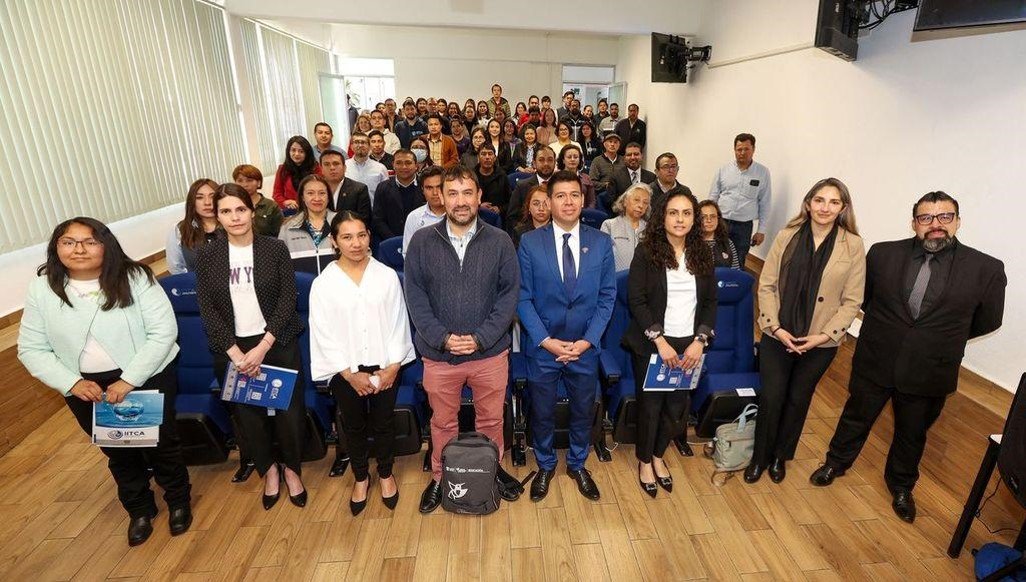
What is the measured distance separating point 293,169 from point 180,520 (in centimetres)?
292

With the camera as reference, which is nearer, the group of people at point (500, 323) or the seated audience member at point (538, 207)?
the group of people at point (500, 323)

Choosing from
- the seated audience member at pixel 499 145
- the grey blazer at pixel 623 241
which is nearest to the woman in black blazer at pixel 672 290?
the grey blazer at pixel 623 241

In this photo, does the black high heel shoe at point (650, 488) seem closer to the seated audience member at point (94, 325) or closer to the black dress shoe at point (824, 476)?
the black dress shoe at point (824, 476)

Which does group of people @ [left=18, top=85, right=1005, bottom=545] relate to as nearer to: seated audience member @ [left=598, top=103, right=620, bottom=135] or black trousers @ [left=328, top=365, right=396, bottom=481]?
black trousers @ [left=328, top=365, right=396, bottom=481]

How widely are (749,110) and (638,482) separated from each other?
4908mm

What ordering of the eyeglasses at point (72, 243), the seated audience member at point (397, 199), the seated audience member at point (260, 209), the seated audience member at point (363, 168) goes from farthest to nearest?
the seated audience member at point (363, 168), the seated audience member at point (397, 199), the seated audience member at point (260, 209), the eyeglasses at point (72, 243)

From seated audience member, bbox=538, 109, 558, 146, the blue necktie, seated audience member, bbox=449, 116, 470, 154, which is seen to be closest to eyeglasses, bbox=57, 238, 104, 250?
the blue necktie

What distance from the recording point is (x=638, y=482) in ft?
9.15

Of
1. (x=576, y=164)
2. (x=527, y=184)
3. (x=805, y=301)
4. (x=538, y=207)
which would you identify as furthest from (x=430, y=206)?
(x=805, y=301)

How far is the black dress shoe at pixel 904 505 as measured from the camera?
249cm

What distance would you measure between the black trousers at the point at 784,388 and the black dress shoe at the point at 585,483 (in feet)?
3.13

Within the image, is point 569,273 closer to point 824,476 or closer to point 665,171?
point 824,476

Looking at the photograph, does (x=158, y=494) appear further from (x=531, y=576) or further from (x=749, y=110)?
(x=749, y=110)

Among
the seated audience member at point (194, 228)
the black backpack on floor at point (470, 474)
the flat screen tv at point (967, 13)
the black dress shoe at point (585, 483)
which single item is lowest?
the black dress shoe at point (585, 483)
